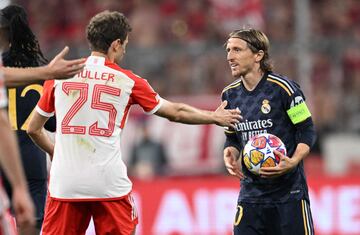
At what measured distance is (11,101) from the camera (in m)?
7.79

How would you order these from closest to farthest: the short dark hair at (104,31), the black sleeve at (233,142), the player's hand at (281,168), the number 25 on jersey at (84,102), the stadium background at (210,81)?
the number 25 on jersey at (84,102)
the short dark hair at (104,31)
the player's hand at (281,168)
the black sleeve at (233,142)
the stadium background at (210,81)

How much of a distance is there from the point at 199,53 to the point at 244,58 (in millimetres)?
7126

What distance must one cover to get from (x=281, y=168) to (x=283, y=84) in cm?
68

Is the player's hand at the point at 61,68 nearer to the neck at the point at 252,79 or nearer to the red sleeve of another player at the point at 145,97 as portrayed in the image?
the red sleeve of another player at the point at 145,97

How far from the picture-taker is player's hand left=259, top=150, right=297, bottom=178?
293 inches

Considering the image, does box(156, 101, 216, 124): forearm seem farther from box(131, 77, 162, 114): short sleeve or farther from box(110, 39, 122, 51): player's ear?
box(110, 39, 122, 51): player's ear

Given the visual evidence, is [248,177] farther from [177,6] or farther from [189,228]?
[177,6]

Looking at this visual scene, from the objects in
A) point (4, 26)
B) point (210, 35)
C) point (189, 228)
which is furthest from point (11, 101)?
point (210, 35)

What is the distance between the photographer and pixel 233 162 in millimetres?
7816

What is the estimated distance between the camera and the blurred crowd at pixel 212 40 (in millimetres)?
14812

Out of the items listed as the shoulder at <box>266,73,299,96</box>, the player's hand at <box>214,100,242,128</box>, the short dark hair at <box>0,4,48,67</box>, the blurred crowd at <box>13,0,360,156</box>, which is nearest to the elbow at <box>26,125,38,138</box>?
the short dark hair at <box>0,4,48,67</box>

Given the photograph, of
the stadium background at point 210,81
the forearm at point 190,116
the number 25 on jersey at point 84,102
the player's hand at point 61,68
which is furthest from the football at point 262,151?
the stadium background at point 210,81

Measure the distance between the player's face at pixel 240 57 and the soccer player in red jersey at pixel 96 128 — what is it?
0.60 metres

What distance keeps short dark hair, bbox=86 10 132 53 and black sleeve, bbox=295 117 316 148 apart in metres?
1.57
